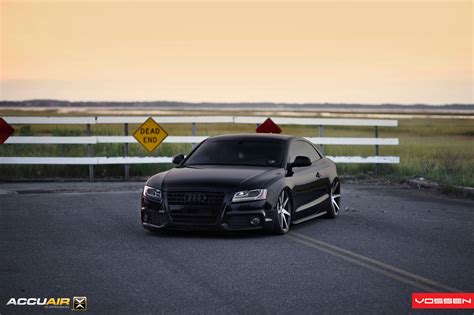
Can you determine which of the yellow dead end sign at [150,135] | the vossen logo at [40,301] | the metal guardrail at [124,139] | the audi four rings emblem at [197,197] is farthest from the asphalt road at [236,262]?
the yellow dead end sign at [150,135]

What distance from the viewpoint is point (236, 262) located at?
10.9 metres

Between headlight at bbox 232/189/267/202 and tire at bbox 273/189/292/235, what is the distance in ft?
1.04

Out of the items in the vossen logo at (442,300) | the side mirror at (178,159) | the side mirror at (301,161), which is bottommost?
the vossen logo at (442,300)

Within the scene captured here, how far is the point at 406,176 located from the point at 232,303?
17.0 metres

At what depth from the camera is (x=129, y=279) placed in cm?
977

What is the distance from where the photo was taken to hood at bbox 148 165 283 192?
1291 centimetres

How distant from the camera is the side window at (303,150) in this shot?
576 inches

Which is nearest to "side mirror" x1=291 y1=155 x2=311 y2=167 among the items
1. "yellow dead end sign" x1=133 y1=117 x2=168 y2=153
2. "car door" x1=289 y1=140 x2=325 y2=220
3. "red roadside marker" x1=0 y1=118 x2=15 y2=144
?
"car door" x1=289 y1=140 x2=325 y2=220

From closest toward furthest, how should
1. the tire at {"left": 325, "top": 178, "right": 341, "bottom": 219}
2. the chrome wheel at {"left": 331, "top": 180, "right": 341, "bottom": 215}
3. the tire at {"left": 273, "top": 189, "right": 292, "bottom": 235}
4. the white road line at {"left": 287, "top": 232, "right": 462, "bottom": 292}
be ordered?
1. the white road line at {"left": 287, "top": 232, "right": 462, "bottom": 292}
2. the tire at {"left": 273, "top": 189, "right": 292, "bottom": 235}
3. the tire at {"left": 325, "top": 178, "right": 341, "bottom": 219}
4. the chrome wheel at {"left": 331, "top": 180, "right": 341, "bottom": 215}

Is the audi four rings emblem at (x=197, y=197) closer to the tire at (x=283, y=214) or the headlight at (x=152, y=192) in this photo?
the headlight at (x=152, y=192)

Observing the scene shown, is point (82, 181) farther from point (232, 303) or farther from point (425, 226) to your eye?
point (232, 303)

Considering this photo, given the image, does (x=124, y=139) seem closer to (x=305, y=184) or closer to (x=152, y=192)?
(x=305, y=184)

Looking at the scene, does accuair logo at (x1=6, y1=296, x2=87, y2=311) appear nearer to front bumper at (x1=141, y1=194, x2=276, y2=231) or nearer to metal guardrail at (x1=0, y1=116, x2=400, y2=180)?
front bumper at (x1=141, y1=194, x2=276, y2=231)

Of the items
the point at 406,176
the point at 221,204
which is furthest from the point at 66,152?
the point at 221,204
